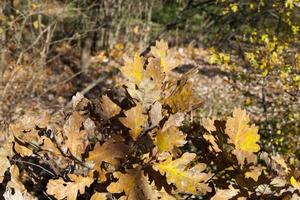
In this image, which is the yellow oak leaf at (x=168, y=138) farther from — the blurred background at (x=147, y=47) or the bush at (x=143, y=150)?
the blurred background at (x=147, y=47)

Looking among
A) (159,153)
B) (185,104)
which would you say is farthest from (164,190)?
(185,104)

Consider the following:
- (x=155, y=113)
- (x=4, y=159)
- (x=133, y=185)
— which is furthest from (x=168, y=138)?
(x=4, y=159)

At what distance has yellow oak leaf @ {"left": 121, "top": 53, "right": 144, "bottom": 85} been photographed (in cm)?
226

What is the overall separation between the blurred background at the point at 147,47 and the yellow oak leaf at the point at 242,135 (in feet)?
7.06

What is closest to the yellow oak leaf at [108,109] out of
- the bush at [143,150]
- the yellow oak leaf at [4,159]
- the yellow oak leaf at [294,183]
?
the bush at [143,150]

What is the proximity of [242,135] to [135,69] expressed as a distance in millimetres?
607

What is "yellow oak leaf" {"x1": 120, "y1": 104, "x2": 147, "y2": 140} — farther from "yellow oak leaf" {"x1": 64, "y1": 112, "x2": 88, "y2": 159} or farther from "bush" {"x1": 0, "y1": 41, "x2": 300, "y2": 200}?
"yellow oak leaf" {"x1": 64, "y1": 112, "x2": 88, "y2": 159}

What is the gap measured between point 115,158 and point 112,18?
28.2 ft

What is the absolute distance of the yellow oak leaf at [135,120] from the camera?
2053 mm

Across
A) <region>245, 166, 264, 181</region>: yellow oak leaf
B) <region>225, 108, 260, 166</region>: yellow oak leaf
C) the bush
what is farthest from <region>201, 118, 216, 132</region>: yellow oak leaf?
<region>245, 166, 264, 181</region>: yellow oak leaf

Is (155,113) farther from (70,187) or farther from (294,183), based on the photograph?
(294,183)

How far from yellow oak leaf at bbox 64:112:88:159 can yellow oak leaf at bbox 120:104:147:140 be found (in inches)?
8.8

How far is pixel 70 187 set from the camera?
6.87ft

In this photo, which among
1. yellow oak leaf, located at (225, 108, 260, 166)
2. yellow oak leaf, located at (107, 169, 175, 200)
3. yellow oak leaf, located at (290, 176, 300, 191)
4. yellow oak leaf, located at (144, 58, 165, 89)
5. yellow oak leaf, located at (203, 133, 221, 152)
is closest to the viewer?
yellow oak leaf, located at (107, 169, 175, 200)
